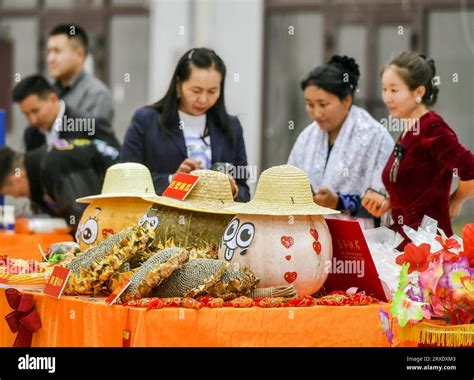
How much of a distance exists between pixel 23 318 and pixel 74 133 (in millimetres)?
3194

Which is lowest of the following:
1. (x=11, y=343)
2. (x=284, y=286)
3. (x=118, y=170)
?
(x=11, y=343)

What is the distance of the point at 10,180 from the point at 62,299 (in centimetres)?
277

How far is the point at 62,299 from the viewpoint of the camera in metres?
3.05

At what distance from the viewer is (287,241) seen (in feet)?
9.84

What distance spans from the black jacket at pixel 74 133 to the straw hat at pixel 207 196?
2795mm

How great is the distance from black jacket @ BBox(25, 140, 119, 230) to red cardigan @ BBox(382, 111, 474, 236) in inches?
73.6

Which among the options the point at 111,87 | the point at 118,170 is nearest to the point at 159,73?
the point at 111,87

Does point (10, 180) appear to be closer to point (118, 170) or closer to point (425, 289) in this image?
point (118, 170)

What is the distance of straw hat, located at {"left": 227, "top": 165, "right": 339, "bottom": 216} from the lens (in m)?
3.00

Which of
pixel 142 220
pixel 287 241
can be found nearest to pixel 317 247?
pixel 287 241

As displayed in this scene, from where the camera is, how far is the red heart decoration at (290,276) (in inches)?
118
